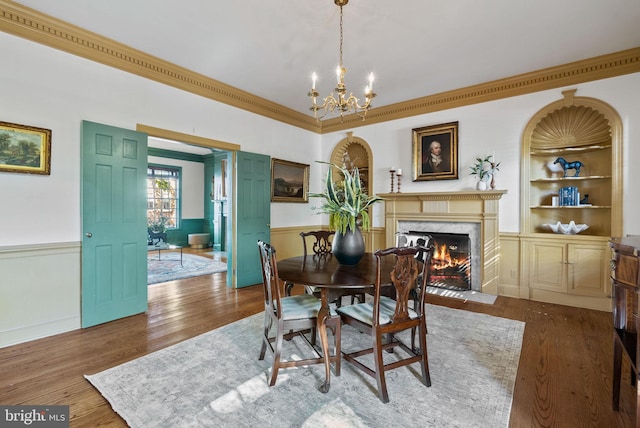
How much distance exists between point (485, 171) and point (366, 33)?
251cm

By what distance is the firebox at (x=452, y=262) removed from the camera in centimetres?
436

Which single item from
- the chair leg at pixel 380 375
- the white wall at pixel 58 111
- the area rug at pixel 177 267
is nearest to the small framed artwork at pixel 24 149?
the white wall at pixel 58 111

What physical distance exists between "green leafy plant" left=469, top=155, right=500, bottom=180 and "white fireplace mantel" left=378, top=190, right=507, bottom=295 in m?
0.28

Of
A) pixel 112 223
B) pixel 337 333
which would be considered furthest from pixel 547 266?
pixel 112 223

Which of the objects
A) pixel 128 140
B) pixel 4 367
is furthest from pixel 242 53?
pixel 4 367

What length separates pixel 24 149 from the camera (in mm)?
2633

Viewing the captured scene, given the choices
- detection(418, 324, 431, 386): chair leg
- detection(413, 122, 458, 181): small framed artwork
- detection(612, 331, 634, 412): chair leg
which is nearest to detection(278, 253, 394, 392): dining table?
detection(418, 324, 431, 386): chair leg

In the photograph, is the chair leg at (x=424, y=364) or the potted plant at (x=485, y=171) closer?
the chair leg at (x=424, y=364)

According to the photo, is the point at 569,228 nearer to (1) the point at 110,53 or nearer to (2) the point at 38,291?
(1) the point at 110,53

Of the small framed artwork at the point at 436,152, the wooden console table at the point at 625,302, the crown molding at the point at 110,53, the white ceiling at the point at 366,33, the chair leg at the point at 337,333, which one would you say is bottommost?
the chair leg at the point at 337,333

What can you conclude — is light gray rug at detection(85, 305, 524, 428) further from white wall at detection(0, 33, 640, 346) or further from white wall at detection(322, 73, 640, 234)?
white wall at detection(322, 73, 640, 234)

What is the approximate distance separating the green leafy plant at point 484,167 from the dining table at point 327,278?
2470mm

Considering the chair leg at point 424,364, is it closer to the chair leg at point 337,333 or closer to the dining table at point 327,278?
the dining table at point 327,278

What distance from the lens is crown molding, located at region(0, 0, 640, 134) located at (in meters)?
2.65
